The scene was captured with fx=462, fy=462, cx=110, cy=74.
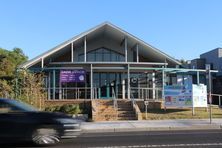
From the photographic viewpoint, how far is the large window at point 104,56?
131 ft

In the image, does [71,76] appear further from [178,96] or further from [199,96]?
[199,96]

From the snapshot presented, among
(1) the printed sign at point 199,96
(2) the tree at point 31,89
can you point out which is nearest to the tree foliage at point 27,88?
(2) the tree at point 31,89

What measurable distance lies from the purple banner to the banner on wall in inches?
281

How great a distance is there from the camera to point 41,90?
3381cm

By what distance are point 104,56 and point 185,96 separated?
10.7 m

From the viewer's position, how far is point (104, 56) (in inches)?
1578

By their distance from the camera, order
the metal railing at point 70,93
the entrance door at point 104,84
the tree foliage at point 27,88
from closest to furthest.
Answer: the tree foliage at point 27,88
the metal railing at point 70,93
the entrance door at point 104,84

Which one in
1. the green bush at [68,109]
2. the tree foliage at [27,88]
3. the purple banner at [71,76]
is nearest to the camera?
the green bush at [68,109]

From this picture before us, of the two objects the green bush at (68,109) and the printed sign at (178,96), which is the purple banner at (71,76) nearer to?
the green bush at (68,109)

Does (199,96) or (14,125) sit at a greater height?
(199,96)

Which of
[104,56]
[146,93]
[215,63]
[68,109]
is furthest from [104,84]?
[215,63]

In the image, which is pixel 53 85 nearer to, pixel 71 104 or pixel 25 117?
pixel 71 104

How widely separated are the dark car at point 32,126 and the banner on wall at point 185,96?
712 inches

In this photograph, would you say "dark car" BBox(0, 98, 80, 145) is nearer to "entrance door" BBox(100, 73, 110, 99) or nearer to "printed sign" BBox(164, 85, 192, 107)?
"printed sign" BBox(164, 85, 192, 107)
